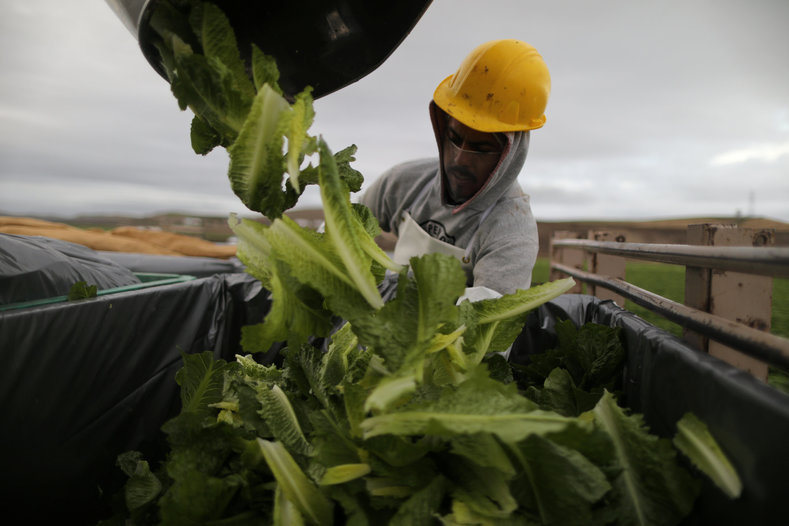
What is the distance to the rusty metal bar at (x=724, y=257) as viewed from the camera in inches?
19.6

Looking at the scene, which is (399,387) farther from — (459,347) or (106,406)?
(106,406)

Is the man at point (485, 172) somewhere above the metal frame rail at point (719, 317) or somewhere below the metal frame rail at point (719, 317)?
above

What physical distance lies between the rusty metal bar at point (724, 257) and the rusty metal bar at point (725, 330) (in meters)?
0.08

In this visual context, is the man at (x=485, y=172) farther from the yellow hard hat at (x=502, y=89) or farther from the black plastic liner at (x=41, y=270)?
the black plastic liner at (x=41, y=270)

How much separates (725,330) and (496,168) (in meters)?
0.90

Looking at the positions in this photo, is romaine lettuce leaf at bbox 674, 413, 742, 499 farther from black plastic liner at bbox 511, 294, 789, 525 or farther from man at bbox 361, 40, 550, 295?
man at bbox 361, 40, 550, 295

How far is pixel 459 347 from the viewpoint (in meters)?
0.69

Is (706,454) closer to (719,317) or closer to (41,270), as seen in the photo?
(719,317)

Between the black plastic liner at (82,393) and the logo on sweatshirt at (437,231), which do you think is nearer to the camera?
the black plastic liner at (82,393)

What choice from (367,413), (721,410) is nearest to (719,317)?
(721,410)

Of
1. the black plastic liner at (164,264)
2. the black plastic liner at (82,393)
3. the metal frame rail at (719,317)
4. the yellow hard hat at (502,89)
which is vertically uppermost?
the yellow hard hat at (502,89)

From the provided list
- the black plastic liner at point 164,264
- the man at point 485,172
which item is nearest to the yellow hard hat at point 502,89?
the man at point 485,172

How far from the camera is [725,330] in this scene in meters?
0.62

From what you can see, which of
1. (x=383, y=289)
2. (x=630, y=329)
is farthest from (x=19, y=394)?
(x=630, y=329)
